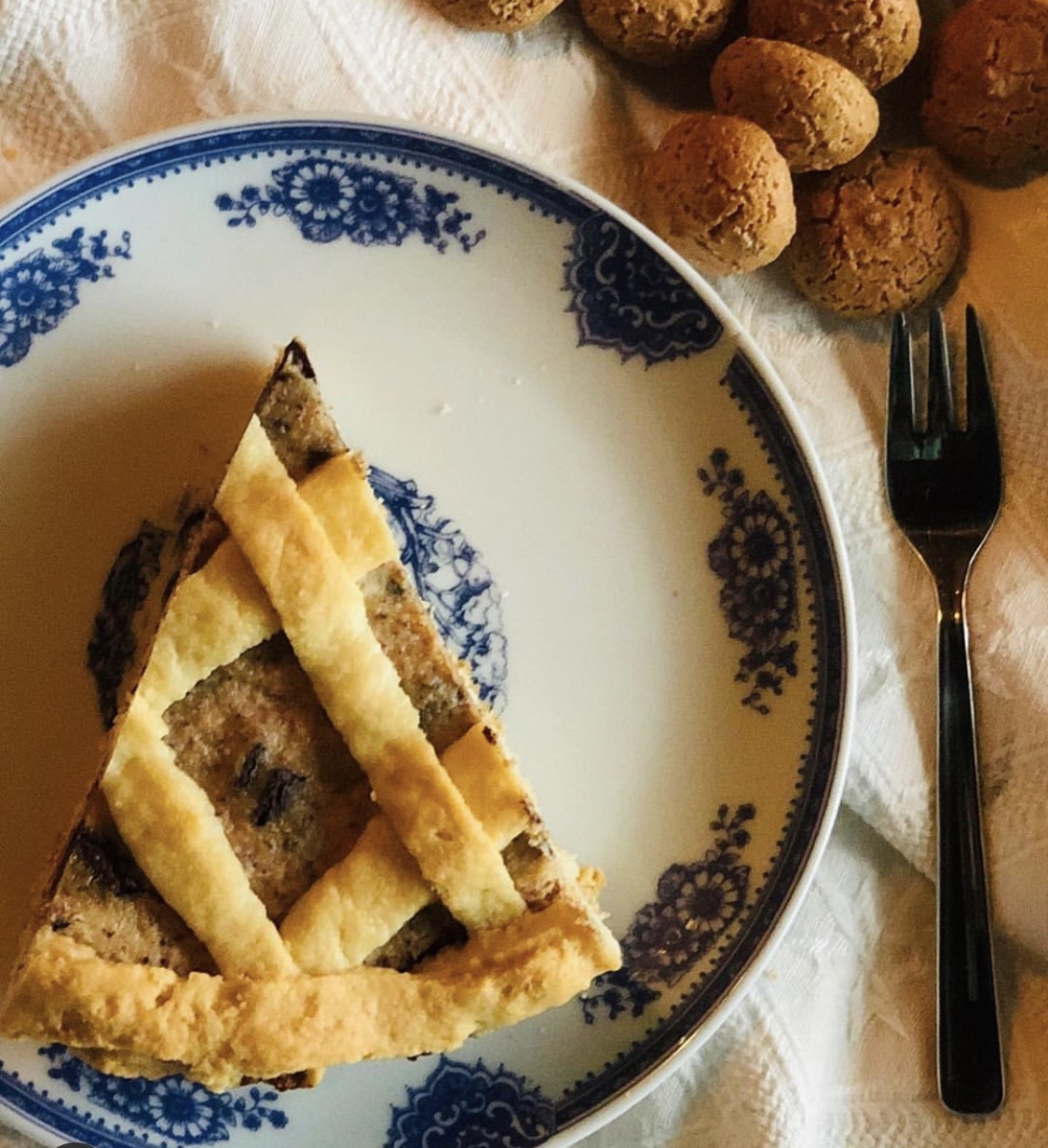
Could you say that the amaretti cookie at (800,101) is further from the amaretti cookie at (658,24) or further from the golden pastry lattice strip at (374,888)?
the golden pastry lattice strip at (374,888)

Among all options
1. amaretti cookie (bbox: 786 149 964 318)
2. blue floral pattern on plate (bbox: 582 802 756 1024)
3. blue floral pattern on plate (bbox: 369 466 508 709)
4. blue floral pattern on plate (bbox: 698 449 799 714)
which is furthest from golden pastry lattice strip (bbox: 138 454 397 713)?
amaretti cookie (bbox: 786 149 964 318)

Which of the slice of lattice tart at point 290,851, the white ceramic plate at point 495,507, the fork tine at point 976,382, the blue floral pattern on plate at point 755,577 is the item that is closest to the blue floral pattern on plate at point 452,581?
the white ceramic plate at point 495,507

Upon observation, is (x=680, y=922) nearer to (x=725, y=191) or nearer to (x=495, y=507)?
(x=495, y=507)

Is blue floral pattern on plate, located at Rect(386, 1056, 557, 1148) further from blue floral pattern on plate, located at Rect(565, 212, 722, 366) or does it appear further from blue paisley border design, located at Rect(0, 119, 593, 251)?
blue paisley border design, located at Rect(0, 119, 593, 251)

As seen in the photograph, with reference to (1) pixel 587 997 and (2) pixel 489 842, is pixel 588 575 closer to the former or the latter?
(2) pixel 489 842

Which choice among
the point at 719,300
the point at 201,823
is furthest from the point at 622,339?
the point at 201,823

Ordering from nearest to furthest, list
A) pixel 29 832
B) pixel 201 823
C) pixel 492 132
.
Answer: pixel 201 823 < pixel 29 832 < pixel 492 132
